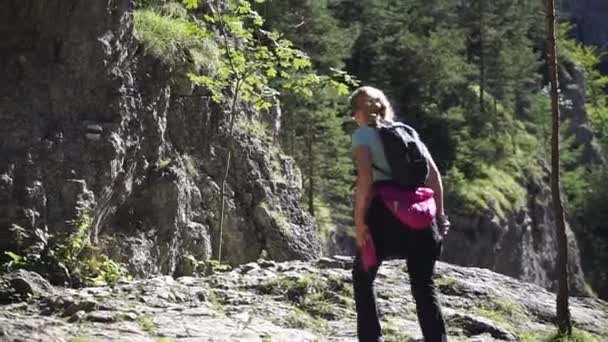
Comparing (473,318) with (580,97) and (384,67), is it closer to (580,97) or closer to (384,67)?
(384,67)

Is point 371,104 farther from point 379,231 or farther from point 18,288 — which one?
point 18,288

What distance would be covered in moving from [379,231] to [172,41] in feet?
24.2

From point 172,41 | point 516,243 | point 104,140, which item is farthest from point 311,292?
point 516,243

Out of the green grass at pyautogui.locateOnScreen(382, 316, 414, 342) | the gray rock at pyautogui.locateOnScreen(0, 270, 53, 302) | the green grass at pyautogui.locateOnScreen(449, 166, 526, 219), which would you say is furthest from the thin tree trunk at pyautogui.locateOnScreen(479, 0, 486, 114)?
the gray rock at pyautogui.locateOnScreen(0, 270, 53, 302)

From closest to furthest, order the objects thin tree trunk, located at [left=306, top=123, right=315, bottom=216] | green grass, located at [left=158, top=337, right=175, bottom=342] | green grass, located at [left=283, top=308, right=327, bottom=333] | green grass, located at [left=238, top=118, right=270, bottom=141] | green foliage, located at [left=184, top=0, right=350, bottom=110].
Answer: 1. green grass, located at [left=158, top=337, right=175, bottom=342]
2. green grass, located at [left=283, top=308, right=327, bottom=333]
3. green foliage, located at [left=184, top=0, right=350, bottom=110]
4. green grass, located at [left=238, top=118, right=270, bottom=141]
5. thin tree trunk, located at [left=306, top=123, right=315, bottom=216]

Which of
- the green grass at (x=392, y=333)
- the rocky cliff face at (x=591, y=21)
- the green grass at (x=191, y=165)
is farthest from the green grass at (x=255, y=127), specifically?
the rocky cliff face at (x=591, y=21)

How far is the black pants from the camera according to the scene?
17.5 ft

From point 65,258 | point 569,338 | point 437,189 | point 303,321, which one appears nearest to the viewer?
point 437,189

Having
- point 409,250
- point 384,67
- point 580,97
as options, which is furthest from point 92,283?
point 580,97

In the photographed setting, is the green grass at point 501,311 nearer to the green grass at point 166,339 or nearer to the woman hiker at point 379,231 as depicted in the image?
the woman hiker at point 379,231

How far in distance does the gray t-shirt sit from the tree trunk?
3.04m

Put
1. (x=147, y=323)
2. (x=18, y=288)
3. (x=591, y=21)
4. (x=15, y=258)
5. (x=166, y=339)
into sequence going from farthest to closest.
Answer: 1. (x=591, y=21)
2. (x=15, y=258)
3. (x=18, y=288)
4. (x=147, y=323)
5. (x=166, y=339)

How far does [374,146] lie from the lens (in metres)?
5.30

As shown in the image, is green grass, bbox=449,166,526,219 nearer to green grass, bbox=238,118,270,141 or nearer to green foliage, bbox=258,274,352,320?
green grass, bbox=238,118,270,141
